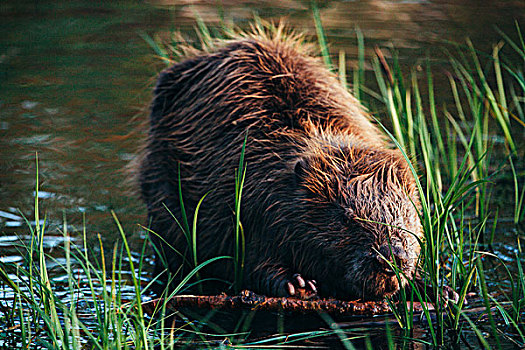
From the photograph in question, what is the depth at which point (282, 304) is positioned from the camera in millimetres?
3334

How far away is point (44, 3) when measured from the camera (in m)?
9.62

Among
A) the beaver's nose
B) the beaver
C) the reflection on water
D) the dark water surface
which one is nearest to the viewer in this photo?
the beaver's nose

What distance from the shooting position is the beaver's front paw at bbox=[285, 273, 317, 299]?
3451 millimetres

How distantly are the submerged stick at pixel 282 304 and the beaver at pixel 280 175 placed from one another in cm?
7

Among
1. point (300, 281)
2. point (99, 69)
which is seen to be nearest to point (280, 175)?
point (300, 281)

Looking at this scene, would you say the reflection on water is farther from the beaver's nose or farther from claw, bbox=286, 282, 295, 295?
the beaver's nose

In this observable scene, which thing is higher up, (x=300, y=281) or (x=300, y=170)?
(x=300, y=170)

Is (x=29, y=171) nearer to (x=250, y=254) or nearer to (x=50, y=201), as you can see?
(x=50, y=201)

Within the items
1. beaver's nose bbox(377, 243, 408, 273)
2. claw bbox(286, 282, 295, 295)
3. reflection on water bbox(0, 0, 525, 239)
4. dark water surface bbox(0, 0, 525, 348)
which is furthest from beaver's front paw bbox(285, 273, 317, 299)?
reflection on water bbox(0, 0, 525, 239)

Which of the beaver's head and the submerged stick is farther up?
the beaver's head

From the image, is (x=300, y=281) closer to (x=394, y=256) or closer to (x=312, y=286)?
(x=312, y=286)

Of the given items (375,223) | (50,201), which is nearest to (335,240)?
(375,223)

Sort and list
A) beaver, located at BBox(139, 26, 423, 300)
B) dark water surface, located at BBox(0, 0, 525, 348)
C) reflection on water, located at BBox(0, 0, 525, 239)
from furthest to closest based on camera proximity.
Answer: reflection on water, located at BBox(0, 0, 525, 239)
dark water surface, located at BBox(0, 0, 525, 348)
beaver, located at BBox(139, 26, 423, 300)

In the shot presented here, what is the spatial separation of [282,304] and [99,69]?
470cm
